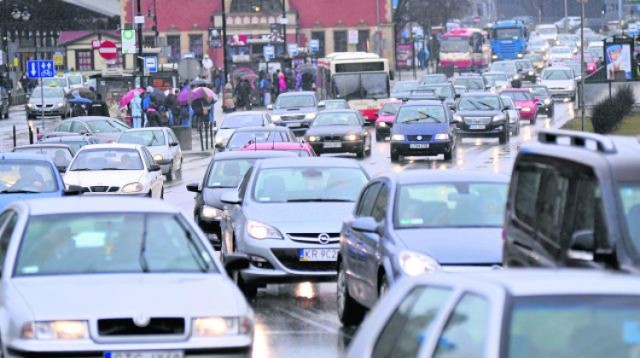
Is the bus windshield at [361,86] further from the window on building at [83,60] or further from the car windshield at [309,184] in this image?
the car windshield at [309,184]

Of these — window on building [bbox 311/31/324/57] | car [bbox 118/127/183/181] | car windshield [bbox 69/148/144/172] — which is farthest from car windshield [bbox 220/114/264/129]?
window on building [bbox 311/31/324/57]

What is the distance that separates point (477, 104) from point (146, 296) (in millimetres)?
41595

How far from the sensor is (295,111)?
55312mm

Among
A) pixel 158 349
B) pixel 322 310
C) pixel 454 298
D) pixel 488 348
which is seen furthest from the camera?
pixel 322 310

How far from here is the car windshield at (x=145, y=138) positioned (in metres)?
39.8

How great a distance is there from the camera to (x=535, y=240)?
34.7 ft

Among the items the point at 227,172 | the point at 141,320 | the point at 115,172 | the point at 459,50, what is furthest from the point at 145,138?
the point at 459,50

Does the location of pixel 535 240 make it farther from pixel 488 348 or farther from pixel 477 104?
pixel 477 104

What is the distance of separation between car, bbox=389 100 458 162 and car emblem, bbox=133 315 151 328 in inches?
1339

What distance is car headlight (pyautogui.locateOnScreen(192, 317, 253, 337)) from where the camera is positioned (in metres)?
9.73

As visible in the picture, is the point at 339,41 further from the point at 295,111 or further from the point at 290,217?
the point at 290,217

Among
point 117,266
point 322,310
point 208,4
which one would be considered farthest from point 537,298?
point 208,4

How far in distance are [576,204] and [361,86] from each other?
54646mm

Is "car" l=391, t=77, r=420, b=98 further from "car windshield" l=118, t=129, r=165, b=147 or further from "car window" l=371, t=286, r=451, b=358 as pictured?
"car window" l=371, t=286, r=451, b=358
